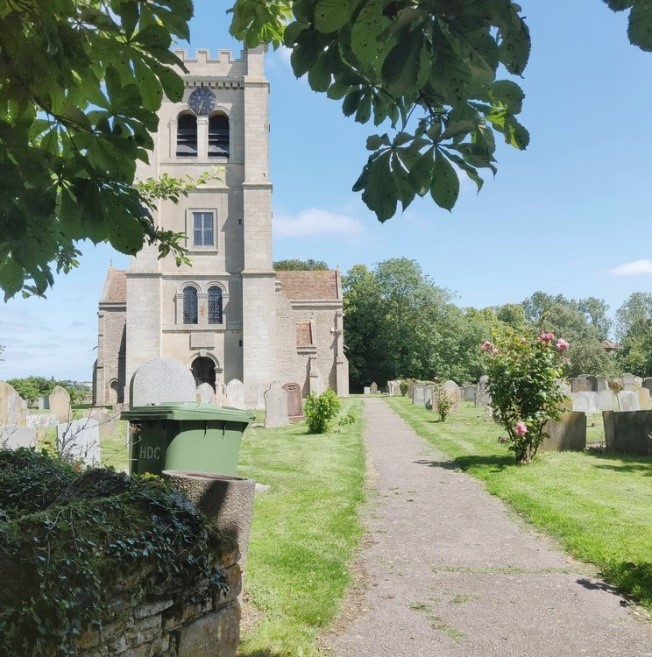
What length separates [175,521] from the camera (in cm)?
345

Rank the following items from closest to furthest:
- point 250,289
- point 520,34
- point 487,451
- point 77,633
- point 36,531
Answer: point 520,34 → point 77,633 → point 36,531 → point 487,451 → point 250,289

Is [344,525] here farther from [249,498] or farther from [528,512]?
[249,498]

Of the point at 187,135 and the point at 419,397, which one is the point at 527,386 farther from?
the point at 187,135

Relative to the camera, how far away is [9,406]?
15.7 m

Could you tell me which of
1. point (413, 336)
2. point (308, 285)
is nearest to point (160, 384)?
point (308, 285)

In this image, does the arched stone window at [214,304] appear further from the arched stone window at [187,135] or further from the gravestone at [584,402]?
the gravestone at [584,402]

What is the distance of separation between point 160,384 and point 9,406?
5.72 m

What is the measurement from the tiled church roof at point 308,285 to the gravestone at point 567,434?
118ft

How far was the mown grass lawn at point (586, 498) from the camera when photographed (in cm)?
576

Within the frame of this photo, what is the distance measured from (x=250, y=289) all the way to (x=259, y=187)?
5351 millimetres

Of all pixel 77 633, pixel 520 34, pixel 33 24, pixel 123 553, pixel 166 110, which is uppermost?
pixel 166 110

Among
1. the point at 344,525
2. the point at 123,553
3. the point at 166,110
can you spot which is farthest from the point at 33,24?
the point at 166,110

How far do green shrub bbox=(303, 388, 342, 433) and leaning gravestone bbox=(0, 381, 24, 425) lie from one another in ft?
24.4

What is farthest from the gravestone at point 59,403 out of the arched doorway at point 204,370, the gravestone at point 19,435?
the arched doorway at point 204,370
